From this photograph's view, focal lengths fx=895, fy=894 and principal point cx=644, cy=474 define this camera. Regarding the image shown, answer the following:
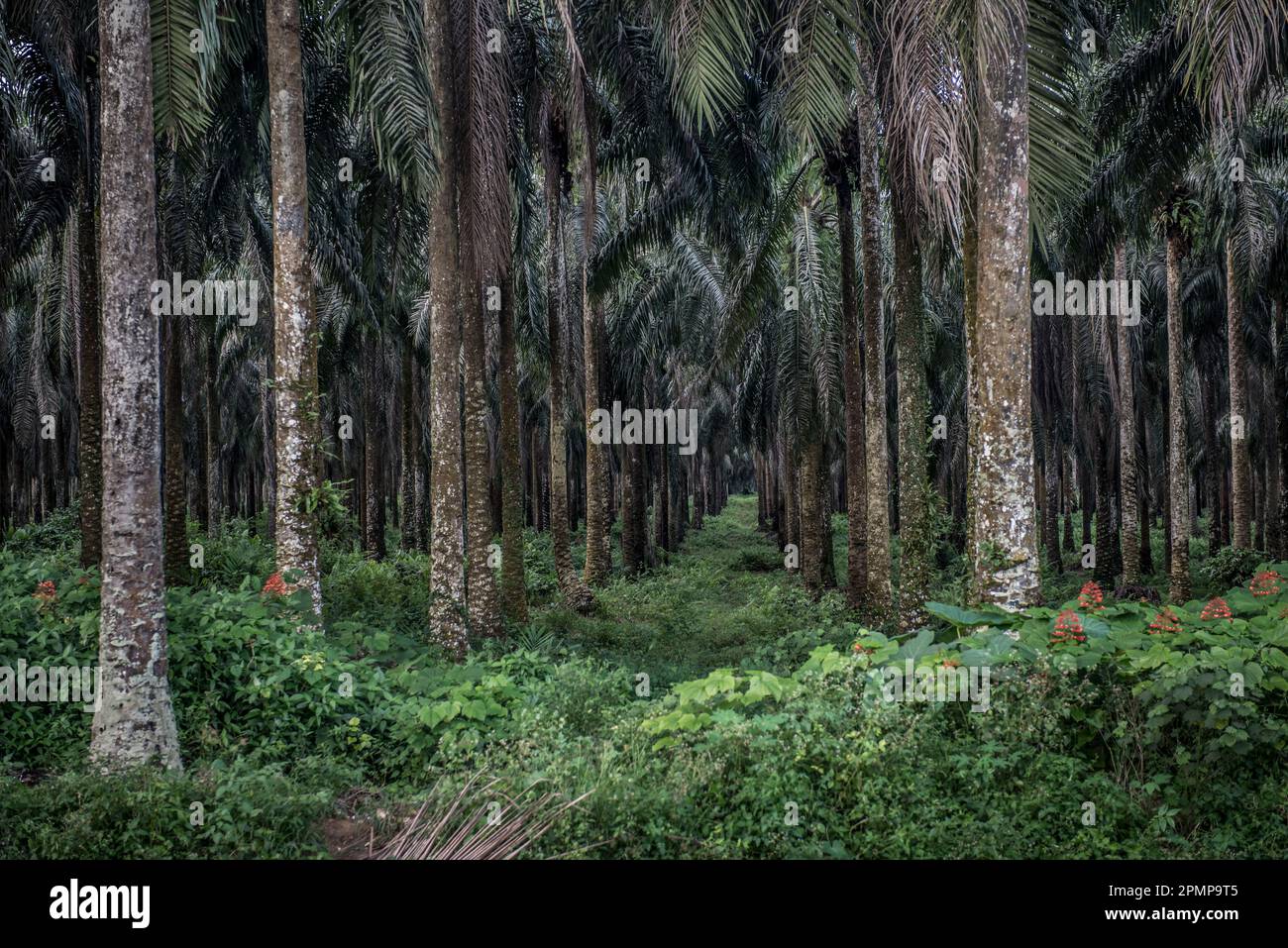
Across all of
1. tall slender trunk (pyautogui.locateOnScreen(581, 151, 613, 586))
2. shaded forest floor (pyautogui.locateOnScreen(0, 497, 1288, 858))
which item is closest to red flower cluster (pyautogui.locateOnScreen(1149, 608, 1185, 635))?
shaded forest floor (pyautogui.locateOnScreen(0, 497, 1288, 858))

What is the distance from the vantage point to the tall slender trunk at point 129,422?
246 inches

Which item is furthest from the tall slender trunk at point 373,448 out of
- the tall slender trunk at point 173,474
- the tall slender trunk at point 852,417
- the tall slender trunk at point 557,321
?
the tall slender trunk at point 852,417

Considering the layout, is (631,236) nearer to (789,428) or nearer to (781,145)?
(781,145)

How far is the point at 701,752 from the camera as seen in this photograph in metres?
5.95

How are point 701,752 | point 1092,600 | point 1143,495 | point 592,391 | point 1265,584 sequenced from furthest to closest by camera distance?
point 1143,495 < point 592,391 < point 1265,584 < point 1092,600 < point 701,752

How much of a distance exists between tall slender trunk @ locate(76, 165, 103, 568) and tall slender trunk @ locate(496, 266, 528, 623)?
5370mm

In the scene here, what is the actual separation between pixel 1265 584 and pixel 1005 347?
10.5 feet

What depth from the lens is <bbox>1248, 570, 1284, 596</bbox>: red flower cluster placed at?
7746 millimetres

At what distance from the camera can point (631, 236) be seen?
17156 mm

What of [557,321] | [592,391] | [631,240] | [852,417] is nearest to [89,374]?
[557,321]

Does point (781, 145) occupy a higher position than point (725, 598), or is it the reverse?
point (781, 145)

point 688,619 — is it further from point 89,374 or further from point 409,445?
point 89,374

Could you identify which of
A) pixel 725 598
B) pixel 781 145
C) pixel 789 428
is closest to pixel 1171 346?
pixel 789 428
